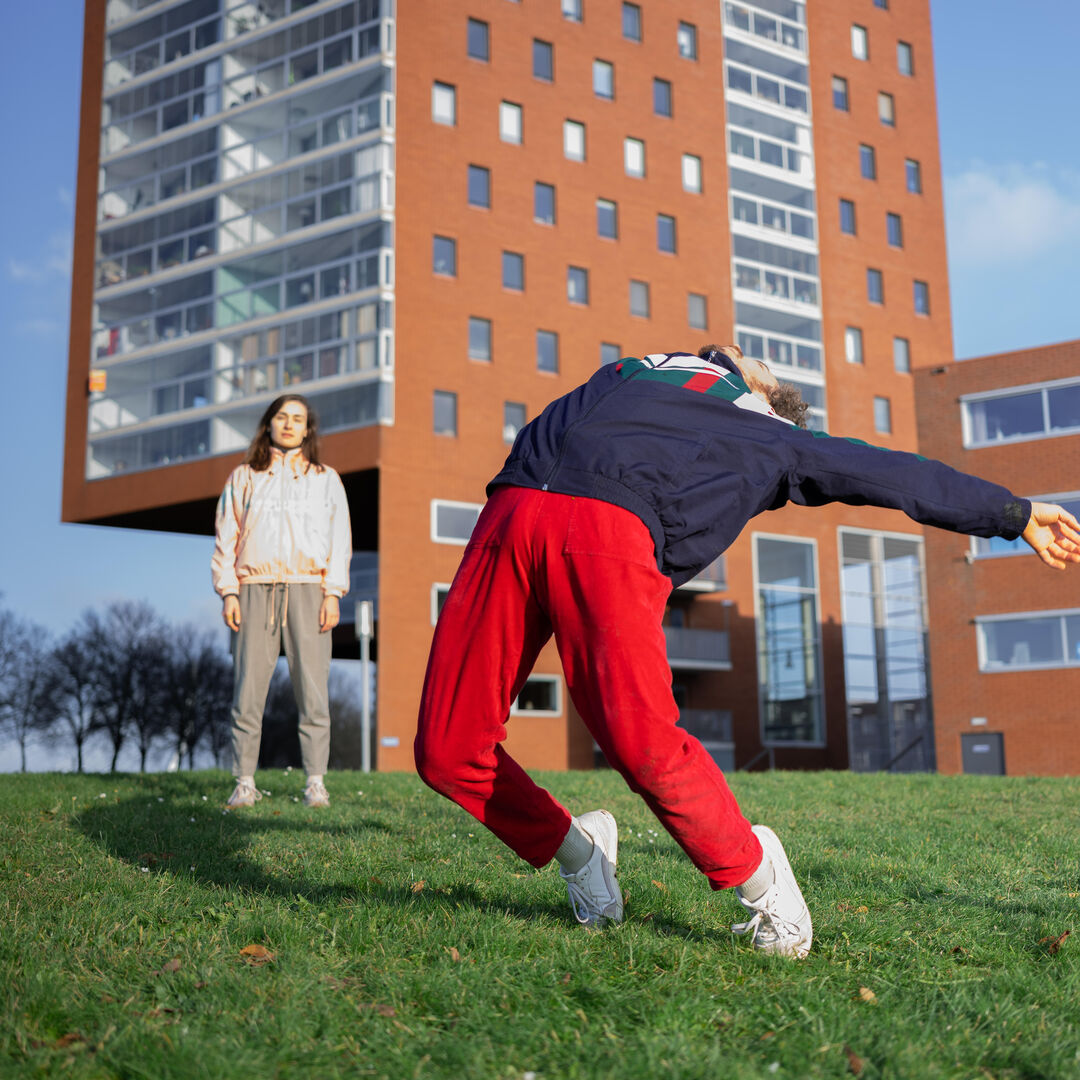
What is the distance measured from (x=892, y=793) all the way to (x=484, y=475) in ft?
92.6

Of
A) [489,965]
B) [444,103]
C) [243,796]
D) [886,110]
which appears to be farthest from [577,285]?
[489,965]

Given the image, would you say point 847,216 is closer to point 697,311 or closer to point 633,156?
point 697,311

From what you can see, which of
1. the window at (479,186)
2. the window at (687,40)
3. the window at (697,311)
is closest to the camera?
the window at (479,186)

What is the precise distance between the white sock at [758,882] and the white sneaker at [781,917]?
0.04 ft

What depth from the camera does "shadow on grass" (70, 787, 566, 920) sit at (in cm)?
A: 409

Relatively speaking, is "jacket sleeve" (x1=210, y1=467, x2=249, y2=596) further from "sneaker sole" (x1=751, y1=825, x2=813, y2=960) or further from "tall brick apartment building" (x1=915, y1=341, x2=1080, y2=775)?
"tall brick apartment building" (x1=915, y1=341, x2=1080, y2=775)

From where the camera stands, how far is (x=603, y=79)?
41.3m

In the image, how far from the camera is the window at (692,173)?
140ft

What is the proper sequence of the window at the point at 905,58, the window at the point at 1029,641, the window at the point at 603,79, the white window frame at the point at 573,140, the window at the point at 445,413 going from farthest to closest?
1. the window at the point at 905,58
2. the window at the point at 603,79
3. the white window frame at the point at 573,140
4. the window at the point at 445,413
5. the window at the point at 1029,641

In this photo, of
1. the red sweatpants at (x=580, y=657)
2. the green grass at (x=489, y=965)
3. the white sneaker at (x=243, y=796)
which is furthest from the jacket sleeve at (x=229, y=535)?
the red sweatpants at (x=580, y=657)

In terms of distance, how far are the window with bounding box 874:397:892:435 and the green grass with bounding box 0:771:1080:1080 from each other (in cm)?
4110

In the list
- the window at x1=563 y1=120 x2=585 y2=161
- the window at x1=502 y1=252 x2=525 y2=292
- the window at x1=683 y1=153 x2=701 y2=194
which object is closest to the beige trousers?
the window at x1=502 y1=252 x2=525 y2=292

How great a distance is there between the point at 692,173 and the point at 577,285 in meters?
7.15

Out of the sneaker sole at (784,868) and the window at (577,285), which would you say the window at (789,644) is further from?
the sneaker sole at (784,868)
